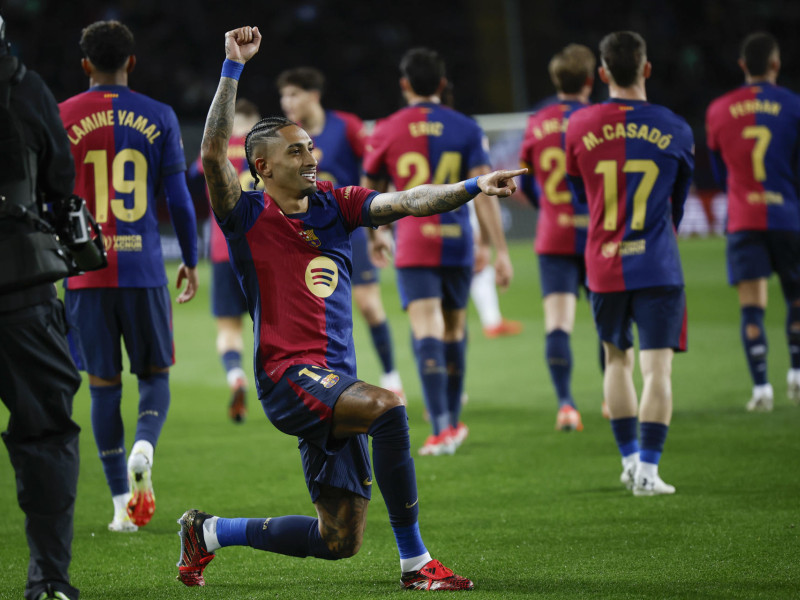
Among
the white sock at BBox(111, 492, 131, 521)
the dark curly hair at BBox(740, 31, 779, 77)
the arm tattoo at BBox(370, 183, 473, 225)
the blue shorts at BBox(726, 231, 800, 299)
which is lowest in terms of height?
the white sock at BBox(111, 492, 131, 521)

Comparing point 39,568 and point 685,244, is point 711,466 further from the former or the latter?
point 685,244

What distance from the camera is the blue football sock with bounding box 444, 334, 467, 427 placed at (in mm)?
7227

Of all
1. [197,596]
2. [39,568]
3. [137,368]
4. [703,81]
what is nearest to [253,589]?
[197,596]

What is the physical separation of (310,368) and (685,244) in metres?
17.4

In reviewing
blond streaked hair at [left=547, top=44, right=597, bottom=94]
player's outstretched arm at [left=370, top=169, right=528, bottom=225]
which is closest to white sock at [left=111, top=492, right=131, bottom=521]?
player's outstretched arm at [left=370, top=169, right=528, bottom=225]

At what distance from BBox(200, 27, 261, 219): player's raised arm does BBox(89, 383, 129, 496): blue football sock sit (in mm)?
1793

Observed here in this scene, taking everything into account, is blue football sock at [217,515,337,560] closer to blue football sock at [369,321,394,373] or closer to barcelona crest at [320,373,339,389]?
barcelona crest at [320,373,339,389]

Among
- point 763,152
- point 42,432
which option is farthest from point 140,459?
point 763,152

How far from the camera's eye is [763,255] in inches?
302

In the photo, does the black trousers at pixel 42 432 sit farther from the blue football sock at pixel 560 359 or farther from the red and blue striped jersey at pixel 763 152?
the red and blue striped jersey at pixel 763 152

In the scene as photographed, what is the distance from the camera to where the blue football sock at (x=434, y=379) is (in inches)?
269

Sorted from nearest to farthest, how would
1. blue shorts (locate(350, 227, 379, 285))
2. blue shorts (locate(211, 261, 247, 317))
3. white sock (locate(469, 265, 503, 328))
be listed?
blue shorts (locate(350, 227, 379, 285))
blue shorts (locate(211, 261, 247, 317))
white sock (locate(469, 265, 503, 328))

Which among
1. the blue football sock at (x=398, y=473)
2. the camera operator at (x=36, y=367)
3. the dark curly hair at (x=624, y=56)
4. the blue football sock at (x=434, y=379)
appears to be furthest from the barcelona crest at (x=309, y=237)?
the blue football sock at (x=434, y=379)

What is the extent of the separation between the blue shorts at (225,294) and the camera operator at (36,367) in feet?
17.4
